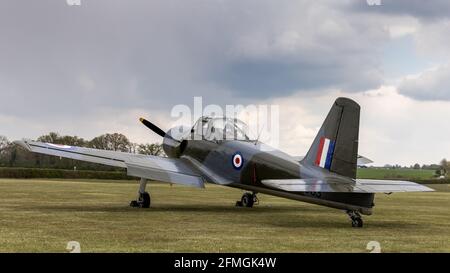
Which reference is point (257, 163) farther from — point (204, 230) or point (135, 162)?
point (204, 230)

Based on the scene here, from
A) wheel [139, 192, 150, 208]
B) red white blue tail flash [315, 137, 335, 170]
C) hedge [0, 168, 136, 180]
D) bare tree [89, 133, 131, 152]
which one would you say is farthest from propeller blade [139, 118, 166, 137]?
bare tree [89, 133, 131, 152]

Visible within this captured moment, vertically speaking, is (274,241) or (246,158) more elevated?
(246,158)

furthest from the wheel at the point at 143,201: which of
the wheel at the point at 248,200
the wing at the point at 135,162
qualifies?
the wheel at the point at 248,200

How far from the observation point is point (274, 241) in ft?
34.2

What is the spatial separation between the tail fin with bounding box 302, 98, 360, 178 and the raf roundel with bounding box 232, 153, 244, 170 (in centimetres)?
370

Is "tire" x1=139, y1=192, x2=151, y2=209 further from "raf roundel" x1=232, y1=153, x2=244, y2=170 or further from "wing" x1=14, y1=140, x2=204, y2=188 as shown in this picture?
"raf roundel" x1=232, y1=153, x2=244, y2=170

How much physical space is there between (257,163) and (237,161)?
3.28ft

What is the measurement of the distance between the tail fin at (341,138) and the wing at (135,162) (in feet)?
16.3

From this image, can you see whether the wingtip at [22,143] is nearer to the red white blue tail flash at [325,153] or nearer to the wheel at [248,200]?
the wheel at [248,200]

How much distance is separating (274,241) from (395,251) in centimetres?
210

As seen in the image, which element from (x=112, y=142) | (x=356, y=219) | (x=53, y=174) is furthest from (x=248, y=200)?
(x=112, y=142)
